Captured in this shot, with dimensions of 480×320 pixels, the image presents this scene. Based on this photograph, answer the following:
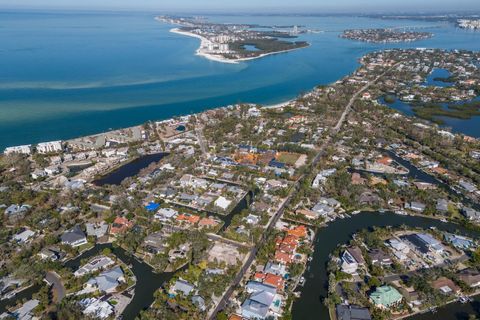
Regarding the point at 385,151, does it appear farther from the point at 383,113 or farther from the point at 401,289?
the point at 401,289

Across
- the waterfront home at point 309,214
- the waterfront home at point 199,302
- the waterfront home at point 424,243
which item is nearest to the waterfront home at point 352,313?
the waterfront home at point 199,302

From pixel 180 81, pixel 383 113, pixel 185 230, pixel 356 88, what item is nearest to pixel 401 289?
pixel 185 230

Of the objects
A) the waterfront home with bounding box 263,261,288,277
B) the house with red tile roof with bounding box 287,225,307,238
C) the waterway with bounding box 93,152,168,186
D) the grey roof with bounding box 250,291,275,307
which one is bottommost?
the waterway with bounding box 93,152,168,186

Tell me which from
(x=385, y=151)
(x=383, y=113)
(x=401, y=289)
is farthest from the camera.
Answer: (x=383, y=113)

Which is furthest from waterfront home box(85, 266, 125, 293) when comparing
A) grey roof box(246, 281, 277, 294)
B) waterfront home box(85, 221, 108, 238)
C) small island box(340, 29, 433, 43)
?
small island box(340, 29, 433, 43)

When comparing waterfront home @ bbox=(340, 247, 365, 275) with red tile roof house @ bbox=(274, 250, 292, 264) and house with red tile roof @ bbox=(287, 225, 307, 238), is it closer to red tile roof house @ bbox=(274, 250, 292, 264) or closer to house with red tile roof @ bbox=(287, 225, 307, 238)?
house with red tile roof @ bbox=(287, 225, 307, 238)

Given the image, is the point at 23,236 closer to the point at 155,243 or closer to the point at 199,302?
the point at 155,243
